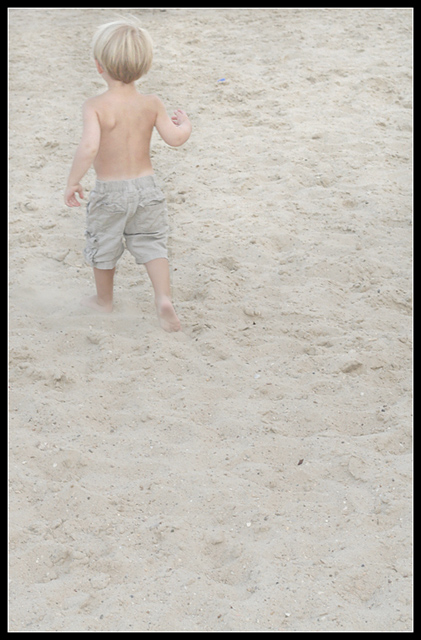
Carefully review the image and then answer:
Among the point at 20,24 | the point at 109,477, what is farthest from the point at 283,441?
the point at 20,24

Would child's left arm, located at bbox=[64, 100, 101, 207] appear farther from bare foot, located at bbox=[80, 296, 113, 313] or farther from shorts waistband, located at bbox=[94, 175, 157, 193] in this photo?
bare foot, located at bbox=[80, 296, 113, 313]

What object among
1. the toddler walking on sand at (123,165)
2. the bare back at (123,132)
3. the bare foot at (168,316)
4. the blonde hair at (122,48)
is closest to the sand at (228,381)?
the bare foot at (168,316)

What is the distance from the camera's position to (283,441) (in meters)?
2.71

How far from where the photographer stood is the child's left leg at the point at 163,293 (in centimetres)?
341

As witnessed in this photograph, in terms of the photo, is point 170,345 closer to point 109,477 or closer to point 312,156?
point 109,477

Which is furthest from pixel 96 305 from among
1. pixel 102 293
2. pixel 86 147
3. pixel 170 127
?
pixel 170 127

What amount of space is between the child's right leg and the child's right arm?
0.69 m

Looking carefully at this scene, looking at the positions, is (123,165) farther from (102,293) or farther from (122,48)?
(102,293)

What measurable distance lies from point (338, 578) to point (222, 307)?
Result: 1.71 m

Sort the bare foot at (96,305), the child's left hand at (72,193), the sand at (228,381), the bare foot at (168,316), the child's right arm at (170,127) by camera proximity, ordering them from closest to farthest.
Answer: the sand at (228,381)
the child's left hand at (72,193)
the child's right arm at (170,127)
the bare foot at (168,316)
the bare foot at (96,305)

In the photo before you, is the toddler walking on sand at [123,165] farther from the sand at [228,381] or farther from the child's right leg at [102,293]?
the sand at [228,381]

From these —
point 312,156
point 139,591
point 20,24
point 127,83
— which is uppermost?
point 20,24

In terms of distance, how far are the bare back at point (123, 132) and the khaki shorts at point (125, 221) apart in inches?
2.2

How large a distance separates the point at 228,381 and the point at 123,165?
1.12m
